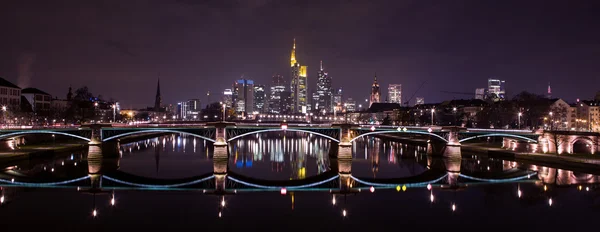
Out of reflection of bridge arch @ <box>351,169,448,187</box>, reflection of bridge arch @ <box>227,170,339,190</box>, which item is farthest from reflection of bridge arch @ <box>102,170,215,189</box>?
reflection of bridge arch @ <box>351,169,448,187</box>

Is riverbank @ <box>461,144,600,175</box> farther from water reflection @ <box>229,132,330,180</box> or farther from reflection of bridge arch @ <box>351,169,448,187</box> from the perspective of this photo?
water reflection @ <box>229,132,330,180</box>

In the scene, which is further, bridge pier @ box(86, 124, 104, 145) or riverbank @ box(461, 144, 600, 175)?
bridge pier @ box(86, 124, 104, 145)

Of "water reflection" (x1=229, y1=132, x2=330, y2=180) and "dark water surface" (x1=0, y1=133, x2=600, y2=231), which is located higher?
"water reflection" (x1=229, y1=132, x2=330, y2=180)

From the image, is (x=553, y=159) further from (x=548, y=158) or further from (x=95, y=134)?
(x=95, y=134)

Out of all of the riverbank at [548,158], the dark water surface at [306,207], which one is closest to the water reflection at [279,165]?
the dark water surface at [306,207]

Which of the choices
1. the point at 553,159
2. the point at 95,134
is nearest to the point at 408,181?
the point at 553,159

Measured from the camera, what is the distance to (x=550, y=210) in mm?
38281

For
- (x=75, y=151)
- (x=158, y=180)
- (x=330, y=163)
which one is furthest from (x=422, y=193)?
(x=75, y=151)

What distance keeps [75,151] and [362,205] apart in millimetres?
60538

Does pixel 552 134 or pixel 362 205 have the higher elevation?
pixel 552 134

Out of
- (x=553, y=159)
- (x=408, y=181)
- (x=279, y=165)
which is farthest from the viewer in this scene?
(x=279, y=165)

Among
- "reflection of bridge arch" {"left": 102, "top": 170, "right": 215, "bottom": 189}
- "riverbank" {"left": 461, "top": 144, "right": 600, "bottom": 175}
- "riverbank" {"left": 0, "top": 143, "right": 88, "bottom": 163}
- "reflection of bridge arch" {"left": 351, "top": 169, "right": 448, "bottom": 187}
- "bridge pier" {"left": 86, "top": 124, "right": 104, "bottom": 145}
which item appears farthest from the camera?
"bridge pier" {"left": 86, "top": 124, "right": 104, "bottom": 145}

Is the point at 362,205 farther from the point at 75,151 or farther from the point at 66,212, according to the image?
the point at 75,151

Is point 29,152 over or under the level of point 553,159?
over
